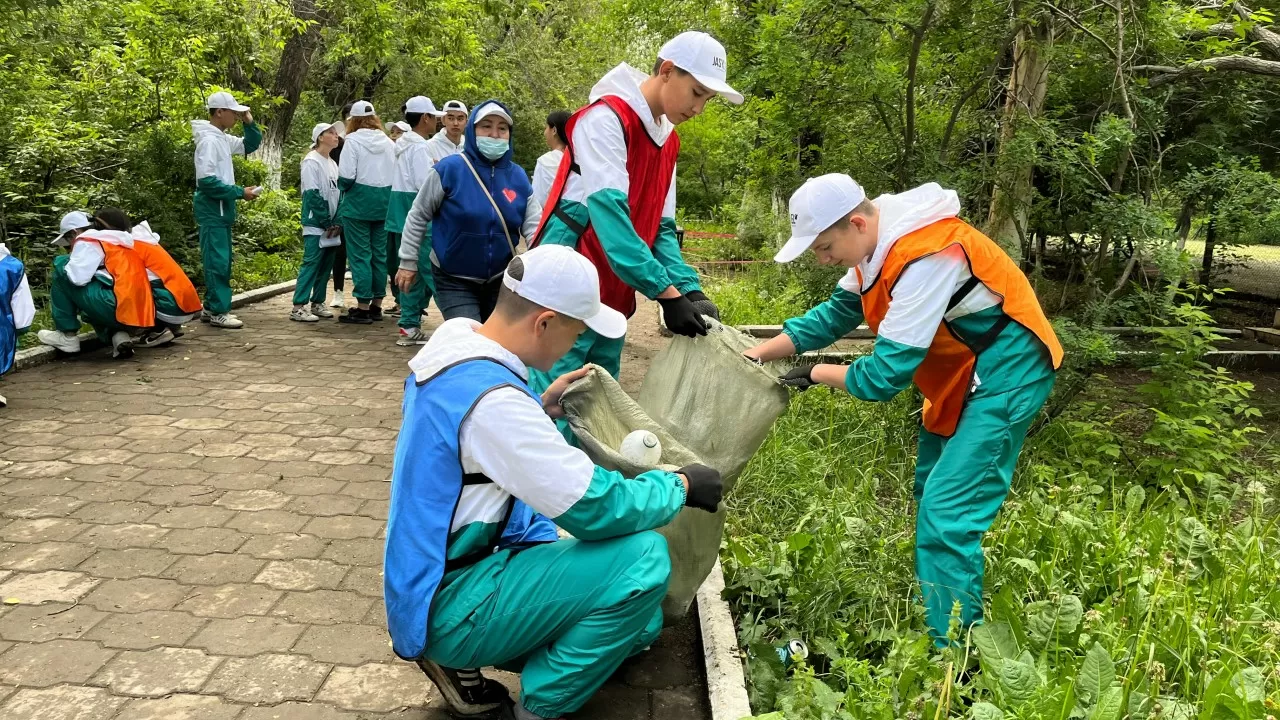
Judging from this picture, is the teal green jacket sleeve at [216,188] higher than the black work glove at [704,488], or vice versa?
the teal green jacket sleeve at [216,188]

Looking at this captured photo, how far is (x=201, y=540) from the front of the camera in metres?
4.13

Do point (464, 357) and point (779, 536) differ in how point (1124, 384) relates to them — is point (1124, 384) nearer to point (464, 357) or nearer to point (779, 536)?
point (779, 536)

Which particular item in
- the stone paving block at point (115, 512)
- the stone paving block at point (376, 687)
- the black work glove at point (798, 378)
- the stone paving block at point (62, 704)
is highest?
the black work glove at point (798, 378)

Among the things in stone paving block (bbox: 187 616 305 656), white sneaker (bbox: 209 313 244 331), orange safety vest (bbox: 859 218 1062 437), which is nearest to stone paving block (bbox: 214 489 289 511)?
stone paving block (bbox: 187 616 305 656)

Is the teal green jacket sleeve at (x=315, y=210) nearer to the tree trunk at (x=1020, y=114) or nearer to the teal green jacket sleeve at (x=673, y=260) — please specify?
the teal green jacket sleeve at (x=673, y=260)

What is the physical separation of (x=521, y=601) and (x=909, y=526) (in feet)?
7.86

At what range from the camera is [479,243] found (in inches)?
215

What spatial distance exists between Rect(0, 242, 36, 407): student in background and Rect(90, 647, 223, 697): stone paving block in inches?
146

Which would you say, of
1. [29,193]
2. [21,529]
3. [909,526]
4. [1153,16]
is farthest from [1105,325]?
[29,193]

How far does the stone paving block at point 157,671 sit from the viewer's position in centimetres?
302

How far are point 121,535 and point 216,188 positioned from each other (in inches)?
185

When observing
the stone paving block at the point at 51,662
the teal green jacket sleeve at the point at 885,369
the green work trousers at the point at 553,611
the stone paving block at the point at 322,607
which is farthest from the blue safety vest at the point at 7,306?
the teal green jacket sleeve at the point at 885,369

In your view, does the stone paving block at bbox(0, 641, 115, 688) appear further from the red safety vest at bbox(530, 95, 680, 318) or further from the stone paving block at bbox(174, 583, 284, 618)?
the red safety vest at bbox(530, 95, 680, 318)

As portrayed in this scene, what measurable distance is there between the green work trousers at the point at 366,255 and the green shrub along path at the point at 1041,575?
4.56 meters
